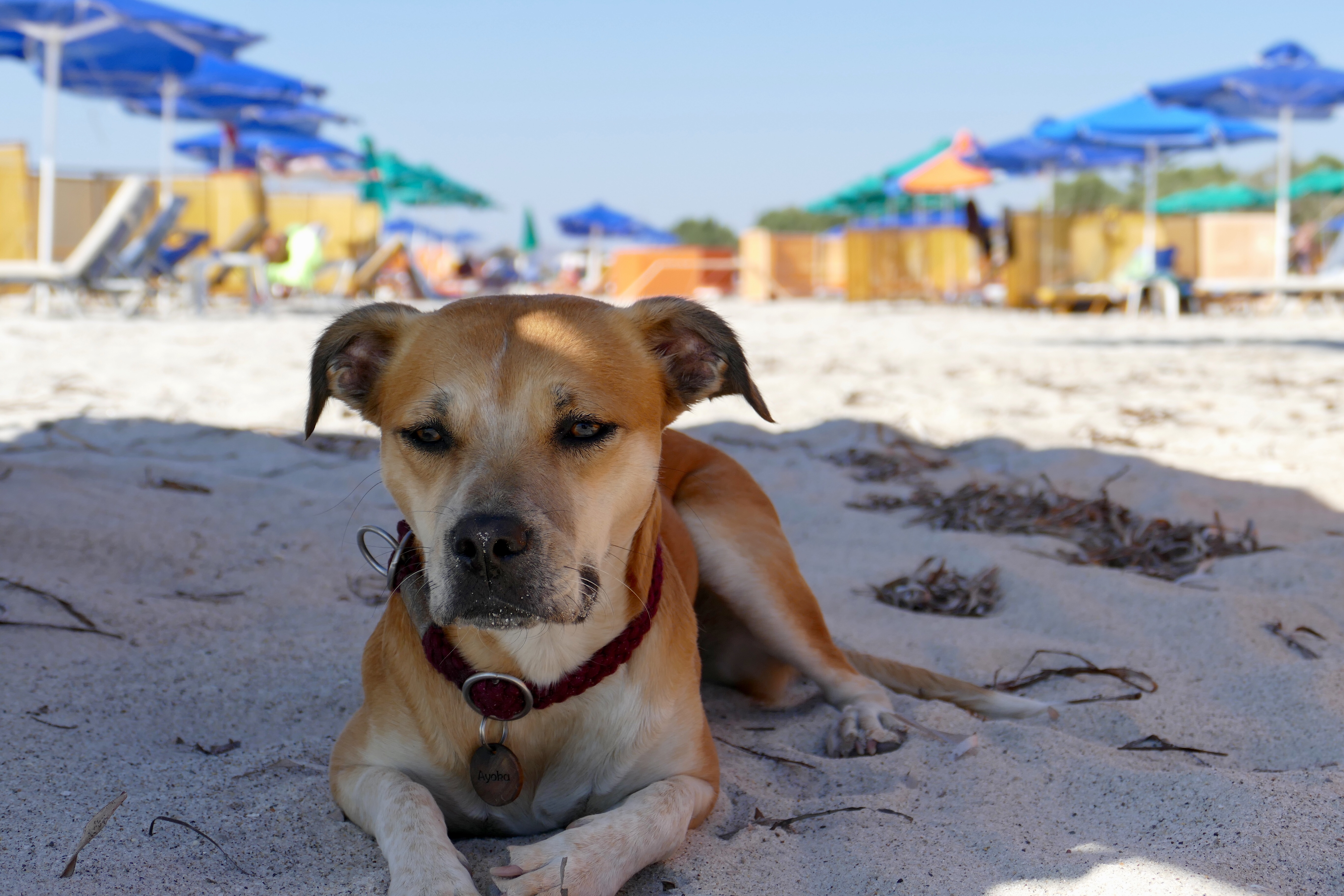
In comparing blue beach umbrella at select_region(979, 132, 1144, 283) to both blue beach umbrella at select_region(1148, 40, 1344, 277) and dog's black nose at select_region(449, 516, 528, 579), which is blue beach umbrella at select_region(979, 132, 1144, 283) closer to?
blue beach umbrella at select_region(1148, 40, 1344, 277)

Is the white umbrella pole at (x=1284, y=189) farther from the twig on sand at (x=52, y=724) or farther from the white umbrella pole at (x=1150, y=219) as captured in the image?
the twig on sand at (x=52, y=724)

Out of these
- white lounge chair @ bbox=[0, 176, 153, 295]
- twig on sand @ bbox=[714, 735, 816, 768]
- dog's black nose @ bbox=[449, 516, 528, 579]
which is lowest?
twig on sand @ bbox=[714, 735, 816, 768]

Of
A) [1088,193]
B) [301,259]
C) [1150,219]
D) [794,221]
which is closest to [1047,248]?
[1150,219]

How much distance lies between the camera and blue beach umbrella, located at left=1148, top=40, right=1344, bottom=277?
1762 cm

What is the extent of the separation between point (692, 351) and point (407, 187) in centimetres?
3168

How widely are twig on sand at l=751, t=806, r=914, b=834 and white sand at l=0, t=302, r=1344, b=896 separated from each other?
0.02 metres

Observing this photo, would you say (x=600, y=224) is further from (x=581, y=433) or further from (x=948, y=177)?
(x=581, y=433)

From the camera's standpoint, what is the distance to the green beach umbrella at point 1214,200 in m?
34.8

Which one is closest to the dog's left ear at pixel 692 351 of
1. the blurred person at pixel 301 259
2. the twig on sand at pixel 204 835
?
the twig on sand at pixel 204 835

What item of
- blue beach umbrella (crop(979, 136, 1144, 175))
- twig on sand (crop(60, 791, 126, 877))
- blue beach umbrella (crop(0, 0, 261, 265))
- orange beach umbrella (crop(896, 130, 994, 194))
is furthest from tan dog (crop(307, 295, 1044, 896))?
orange beach umbrella (crop(896, 130, 994, 194))

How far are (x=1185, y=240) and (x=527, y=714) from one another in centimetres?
2658

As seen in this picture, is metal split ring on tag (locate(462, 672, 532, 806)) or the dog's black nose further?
metal split ring on tag (locate(462, 672, 532, 806))

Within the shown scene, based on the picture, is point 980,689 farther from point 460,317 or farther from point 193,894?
point 193,894

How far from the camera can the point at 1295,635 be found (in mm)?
3254
